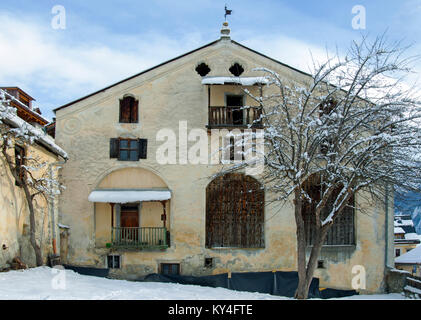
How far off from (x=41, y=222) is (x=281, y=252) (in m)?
10.6

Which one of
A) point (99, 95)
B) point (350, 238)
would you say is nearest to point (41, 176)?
point (99, 95)

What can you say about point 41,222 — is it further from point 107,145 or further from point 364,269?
point 364,269

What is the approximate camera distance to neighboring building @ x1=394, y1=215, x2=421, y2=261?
50188 millimetres

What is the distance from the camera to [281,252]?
1944 cm

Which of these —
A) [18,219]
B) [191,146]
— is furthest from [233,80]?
[18,219]

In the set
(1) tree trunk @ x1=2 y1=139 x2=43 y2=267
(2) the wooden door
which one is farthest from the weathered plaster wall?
(2) the wooden door

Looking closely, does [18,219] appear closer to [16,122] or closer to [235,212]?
[16,122]

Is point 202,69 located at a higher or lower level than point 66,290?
higher

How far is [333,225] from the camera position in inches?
784

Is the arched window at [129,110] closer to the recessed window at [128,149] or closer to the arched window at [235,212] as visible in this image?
the recessed window at [128,149]

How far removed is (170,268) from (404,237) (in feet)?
140

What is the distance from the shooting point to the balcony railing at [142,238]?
18.9 m

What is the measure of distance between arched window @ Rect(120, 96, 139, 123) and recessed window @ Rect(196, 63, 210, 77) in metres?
3.36

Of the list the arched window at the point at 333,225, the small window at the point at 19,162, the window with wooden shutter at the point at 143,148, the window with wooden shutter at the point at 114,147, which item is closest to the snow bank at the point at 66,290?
the small window at the point at 19,162
